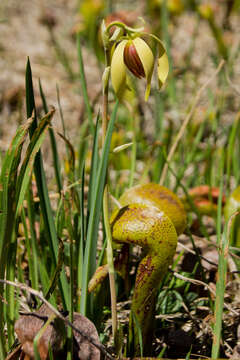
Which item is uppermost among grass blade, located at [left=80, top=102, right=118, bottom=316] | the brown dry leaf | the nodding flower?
the nodding flower

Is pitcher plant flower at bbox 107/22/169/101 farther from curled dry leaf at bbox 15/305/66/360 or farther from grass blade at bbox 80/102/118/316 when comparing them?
curled dry leaf at bbox 15/305/66/360

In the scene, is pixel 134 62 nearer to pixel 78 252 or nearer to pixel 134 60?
pixel 134 60

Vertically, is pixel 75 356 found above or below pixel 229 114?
below

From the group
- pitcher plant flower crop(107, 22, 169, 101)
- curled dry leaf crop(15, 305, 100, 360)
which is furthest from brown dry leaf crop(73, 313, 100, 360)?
pitcher plant flower crop(107, 22, 169, 101)

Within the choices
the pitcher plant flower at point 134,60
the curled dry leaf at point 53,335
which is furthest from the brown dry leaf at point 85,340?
the pitcher plant flower at point 134,60

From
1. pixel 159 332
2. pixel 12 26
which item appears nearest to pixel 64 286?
pixel 159 332

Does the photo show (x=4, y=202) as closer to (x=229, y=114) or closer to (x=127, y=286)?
(x=127, y=286)

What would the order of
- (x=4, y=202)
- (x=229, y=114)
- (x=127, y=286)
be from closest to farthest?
(x=4, y=202), (x=127, y=286), (x=229, y=114)

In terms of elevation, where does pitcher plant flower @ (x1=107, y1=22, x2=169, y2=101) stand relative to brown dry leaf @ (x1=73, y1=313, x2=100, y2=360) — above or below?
above
